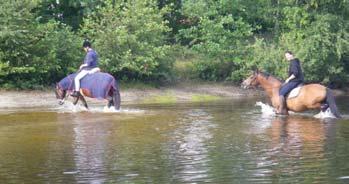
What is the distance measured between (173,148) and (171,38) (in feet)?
83.3

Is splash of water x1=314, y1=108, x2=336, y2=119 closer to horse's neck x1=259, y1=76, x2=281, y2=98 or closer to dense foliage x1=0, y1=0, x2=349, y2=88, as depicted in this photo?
horse's neck x1=259, y1=76, x2=281, y2=98

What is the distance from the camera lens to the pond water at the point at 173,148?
9.89 meters

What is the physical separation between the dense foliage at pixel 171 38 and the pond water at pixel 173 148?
863cm

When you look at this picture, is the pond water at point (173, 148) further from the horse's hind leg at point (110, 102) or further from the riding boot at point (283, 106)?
the horse's hind leg at point (110, 102)

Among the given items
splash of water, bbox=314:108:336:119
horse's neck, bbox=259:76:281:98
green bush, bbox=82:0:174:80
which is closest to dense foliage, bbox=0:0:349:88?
green bush, bbox=82:0:174:80

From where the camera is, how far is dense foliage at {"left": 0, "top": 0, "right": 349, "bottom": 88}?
2858 cm

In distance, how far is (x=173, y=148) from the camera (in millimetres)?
12852

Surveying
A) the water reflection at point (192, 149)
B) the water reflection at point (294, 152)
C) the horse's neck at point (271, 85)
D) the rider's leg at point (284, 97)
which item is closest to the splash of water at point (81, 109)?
the water reflection at point (192, 149)

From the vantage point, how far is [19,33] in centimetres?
2747

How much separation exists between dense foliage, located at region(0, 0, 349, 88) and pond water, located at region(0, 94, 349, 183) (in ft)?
28.3

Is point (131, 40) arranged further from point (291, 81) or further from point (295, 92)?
point (295, 92)

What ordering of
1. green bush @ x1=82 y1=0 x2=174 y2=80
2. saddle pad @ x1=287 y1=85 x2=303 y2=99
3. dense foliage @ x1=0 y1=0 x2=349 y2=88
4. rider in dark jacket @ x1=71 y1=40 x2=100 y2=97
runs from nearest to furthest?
saddle pad @ x1=287 y1=85 x2=303 y2=99 < rider in dark jacket @ x1=71 y1=40 x2=100 y2=97 < dense foliage @ x1=0 y1=0 x2=349 y2=88 < green bush @ x1=82 y1=0 x2=174 y2=80

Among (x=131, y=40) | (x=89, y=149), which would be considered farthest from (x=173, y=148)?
(x=131, y=40)

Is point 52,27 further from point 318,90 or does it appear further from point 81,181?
point 81,181
